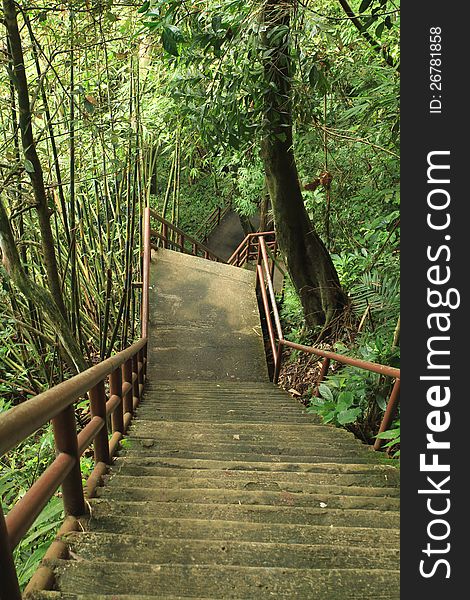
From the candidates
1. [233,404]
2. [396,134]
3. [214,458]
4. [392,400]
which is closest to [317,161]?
[396,134]

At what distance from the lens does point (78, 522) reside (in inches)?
65.0

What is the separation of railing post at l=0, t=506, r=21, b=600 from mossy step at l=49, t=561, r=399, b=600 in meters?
0.29

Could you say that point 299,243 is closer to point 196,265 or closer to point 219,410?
point 219,410

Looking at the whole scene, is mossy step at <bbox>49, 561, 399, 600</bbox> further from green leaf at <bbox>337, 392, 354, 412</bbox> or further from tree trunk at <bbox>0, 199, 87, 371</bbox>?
green leaf at <bbox>337, 392, 354, 412</bbox>

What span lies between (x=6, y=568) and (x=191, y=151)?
3819 millimetres

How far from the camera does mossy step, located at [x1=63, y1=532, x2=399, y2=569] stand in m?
1.51

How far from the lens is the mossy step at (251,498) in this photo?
197 cm

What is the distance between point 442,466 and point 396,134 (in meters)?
2.49

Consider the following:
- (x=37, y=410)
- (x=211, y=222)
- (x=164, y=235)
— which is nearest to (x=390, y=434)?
(x=37, y=410)

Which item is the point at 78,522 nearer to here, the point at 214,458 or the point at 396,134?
the point at 214,458

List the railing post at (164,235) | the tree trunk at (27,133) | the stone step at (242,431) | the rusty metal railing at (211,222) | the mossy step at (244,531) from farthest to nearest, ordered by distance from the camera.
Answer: the rusty metal railing at (211,222) < the railing post at (164,235) < the stone step at (242,431) < the tree trunk at (27,133) < the mossy step at (244,531)

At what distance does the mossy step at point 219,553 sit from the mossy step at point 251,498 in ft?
1.19

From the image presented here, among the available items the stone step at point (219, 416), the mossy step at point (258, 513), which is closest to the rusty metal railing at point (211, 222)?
the stone step at point (219, 416)

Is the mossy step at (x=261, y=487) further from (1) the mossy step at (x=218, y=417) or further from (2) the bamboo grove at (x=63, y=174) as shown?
(1) the mossy step at (x=218, y=417)
